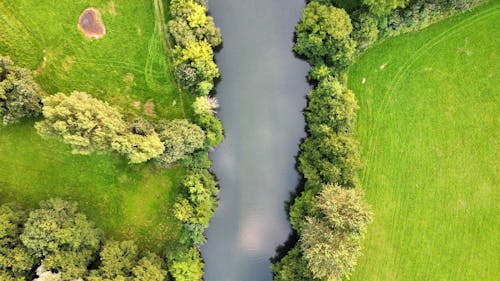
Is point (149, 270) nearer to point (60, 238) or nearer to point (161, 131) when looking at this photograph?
point (60, 238)

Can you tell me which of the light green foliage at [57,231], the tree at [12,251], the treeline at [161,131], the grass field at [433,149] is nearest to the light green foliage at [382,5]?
the grass field at [433,149]

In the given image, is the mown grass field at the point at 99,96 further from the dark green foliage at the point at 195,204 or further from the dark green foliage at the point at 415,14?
the dark green foliage at the point at 415,14

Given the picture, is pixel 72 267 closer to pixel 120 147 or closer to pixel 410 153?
pixel 120 147

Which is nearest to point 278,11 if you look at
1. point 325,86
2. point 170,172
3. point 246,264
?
point 325,86

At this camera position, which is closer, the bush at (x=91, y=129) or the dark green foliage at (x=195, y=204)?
the bush at (x=91, y=129)

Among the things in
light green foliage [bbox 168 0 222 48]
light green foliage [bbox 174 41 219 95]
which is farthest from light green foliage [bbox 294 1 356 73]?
light green foliage [bbox 168 0 222 48]

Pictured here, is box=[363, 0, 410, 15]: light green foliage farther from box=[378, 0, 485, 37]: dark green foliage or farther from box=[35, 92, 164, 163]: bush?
box=[35, 92, 164, 163]: bush

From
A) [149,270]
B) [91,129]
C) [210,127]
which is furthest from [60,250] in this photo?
[210,127]
